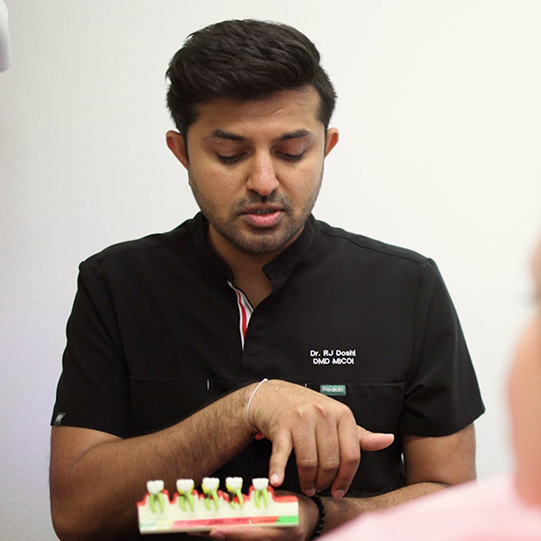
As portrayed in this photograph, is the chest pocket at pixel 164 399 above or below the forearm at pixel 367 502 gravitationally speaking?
above

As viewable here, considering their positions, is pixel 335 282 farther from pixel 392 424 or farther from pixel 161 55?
pixel 161 55

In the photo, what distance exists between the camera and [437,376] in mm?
1168

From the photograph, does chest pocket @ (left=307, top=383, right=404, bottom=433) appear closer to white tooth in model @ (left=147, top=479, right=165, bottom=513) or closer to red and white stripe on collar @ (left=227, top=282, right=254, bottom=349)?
red and white stripe on collar @ (left=227, top=282, right=254, bottom=349)

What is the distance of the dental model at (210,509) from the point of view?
577mm

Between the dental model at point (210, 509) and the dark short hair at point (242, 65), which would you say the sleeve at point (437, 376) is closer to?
the dark short hair at point (242, 65)

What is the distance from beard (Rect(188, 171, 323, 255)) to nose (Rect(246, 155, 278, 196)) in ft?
0.06

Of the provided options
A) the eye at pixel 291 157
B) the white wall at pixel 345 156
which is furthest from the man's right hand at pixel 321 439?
the white wall at pixel 345 156

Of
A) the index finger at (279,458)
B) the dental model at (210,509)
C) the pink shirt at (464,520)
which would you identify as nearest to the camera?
the pink shirt at (464,520)

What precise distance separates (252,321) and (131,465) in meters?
0.34

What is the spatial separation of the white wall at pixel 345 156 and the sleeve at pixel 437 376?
0.43 meters

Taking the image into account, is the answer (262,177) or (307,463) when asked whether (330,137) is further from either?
(307,463)

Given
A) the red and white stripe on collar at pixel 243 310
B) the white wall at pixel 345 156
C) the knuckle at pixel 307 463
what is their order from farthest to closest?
1. the white wall at pixel 345 156
2. the red and white stripe on collar at pixel 243 310
3. the knuckle at pixel 307 463

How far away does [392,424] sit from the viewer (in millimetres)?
1185

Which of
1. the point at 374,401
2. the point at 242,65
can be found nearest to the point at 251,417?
the point at 374,401
